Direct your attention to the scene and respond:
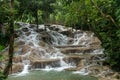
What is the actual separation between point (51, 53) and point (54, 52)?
11.7 inches

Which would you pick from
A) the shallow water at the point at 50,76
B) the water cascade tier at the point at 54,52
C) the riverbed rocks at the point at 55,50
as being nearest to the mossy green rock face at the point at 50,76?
the shallow water at the point at 50,76

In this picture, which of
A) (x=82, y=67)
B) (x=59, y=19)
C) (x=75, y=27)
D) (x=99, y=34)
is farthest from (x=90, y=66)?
(x=59, y=19)

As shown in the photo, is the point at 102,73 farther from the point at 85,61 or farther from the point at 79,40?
the point at 79,40

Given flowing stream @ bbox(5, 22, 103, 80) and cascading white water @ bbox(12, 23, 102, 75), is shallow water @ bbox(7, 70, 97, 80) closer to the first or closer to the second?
flowing stream @ bbox(5, 22, 103, 80)

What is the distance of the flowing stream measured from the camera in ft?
53.4

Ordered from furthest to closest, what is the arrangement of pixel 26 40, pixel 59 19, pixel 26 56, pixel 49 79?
pixel 59 19
pixel 26 40
pixel 26 56
pixel 49 79

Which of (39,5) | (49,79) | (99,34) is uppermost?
(39,5)

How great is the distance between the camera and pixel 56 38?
28109mm

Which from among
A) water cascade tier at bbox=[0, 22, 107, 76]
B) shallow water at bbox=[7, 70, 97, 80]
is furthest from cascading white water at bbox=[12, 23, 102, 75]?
shallow water at bbox=[7, 70, 97, 80]

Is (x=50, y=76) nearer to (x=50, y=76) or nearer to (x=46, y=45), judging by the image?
(x=50, y=76)

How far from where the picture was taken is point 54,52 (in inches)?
858

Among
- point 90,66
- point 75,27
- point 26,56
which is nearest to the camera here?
point 90,66

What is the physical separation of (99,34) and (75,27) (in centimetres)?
1581

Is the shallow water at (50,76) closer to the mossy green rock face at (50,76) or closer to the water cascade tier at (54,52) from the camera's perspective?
the mossy green rock face at (50,76)
